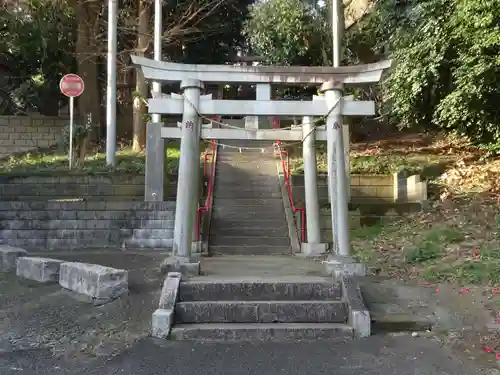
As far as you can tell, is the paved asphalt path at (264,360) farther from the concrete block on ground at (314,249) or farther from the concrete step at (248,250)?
the concrete step at (248,250)

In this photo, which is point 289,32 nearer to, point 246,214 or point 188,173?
point 246,214

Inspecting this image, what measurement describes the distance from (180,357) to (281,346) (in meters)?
1.08

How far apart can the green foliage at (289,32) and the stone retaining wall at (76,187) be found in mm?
7272

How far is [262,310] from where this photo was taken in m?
5.81

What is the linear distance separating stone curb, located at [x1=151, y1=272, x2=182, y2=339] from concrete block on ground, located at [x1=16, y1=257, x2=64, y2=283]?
199 cm

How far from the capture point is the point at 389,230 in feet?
33.8

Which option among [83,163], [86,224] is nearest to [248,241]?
[86,224]

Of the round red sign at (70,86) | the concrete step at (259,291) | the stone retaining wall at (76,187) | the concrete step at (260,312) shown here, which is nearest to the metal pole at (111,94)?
the round red sign at (70,86)

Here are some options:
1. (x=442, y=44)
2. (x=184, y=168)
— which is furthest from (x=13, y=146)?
(x=442, y=44)

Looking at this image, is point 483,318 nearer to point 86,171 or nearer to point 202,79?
point 202,79

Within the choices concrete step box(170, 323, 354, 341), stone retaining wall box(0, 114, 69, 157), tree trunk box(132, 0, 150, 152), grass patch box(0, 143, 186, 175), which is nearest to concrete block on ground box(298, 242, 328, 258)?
concrete step box(170, 323, 354, 341)

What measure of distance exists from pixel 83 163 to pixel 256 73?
342 inches

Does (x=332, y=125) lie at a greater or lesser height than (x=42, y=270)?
greater

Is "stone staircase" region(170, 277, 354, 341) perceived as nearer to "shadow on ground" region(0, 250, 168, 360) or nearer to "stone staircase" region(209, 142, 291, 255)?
"shadow on ground" region(0, 250, 168, 360)
